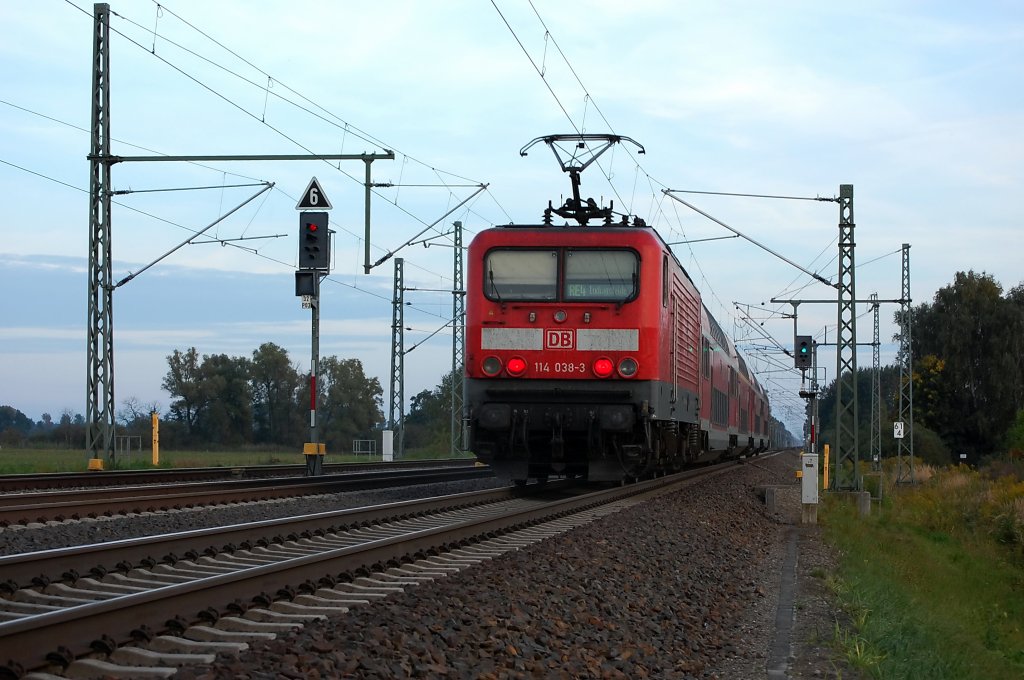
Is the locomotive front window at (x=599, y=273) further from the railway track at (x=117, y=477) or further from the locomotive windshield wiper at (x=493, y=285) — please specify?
the railway track at (x=117, y=477)

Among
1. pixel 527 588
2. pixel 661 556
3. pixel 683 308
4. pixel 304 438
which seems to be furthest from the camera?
pixel 304 438

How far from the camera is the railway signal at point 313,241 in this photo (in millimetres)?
21938

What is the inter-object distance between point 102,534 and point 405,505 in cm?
367

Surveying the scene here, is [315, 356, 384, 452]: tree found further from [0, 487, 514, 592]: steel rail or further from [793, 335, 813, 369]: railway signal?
[0, 487, 514, 592]: steel rail

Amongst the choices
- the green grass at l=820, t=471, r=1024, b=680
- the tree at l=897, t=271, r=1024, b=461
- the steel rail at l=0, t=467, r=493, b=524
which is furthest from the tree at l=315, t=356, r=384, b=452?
the steel rail at l=0, t=467, r=493, b=524

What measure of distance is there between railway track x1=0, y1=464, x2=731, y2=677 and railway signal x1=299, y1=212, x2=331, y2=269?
31.5 ft

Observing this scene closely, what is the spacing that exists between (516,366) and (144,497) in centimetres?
489

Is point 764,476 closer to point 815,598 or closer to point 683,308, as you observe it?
point 683,308

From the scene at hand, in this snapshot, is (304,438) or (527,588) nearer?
(527,588)

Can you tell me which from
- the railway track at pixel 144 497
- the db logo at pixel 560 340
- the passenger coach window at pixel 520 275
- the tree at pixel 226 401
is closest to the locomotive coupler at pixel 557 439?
the db logo at pixel 560 340

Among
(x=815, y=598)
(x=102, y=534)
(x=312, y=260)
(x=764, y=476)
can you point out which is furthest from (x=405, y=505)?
(x=764, y=476)

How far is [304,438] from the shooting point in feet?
250

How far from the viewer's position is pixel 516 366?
15.0 metres

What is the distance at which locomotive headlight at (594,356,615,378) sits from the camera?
1490 centimetres
